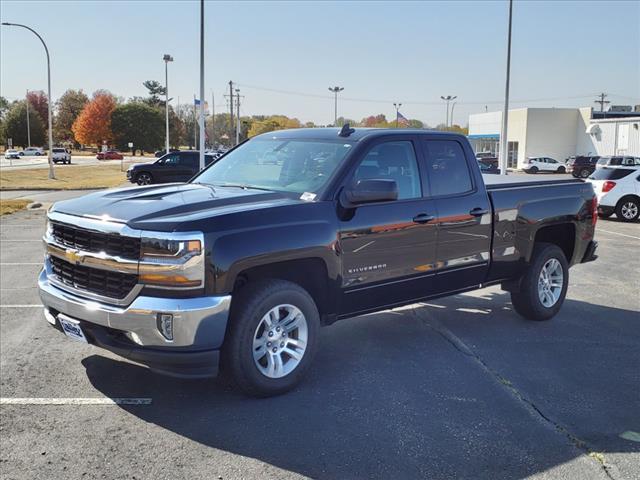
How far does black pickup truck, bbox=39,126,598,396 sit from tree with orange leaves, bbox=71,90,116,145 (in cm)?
11537

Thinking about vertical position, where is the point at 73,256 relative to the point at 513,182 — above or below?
below

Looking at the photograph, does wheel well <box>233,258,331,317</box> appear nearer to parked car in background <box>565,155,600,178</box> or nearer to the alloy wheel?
the alloy wheel

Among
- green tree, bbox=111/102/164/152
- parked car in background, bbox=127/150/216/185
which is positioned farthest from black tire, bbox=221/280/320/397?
green tree, bbox=111/102/164/152

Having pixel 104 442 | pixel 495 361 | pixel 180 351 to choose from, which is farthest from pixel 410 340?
pixel 104 442

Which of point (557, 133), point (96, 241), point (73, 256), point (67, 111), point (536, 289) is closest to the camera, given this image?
point (96, 241)

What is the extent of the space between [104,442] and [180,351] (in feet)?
2.29

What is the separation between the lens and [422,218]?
17.5 ft

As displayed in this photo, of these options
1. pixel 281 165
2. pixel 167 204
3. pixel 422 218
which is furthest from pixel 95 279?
pixel 422 218

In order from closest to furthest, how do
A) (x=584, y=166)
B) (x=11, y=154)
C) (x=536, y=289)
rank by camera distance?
(x=536, y=289) < (x=584, y=166) < (x=11, y=154)

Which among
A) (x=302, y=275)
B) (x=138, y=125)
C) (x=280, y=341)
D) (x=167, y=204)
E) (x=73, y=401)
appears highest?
(x=138, y=125)

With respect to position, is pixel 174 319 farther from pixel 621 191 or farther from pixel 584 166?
pixel 584 166

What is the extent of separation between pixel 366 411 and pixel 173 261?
1656mm

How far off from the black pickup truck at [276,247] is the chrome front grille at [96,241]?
0.01 metres

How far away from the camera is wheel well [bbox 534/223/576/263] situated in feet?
22.7
